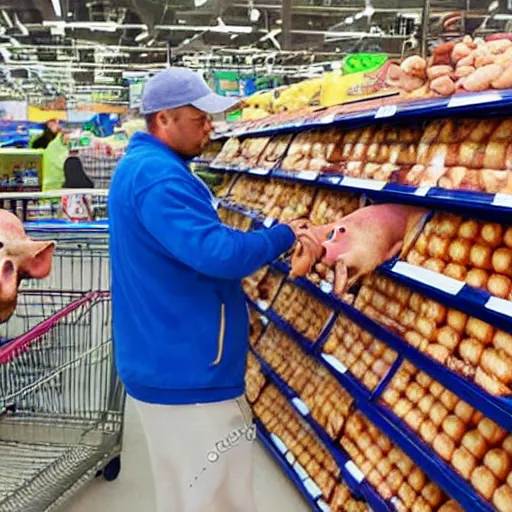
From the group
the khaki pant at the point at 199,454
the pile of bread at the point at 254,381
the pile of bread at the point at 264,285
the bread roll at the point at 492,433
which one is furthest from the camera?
the pile of bread at the point at 254,381

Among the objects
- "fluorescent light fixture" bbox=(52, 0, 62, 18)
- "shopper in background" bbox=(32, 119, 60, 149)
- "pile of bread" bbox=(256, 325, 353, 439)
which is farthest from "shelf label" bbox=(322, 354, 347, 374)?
"fluorescent light fixture" bbox=(52, 0, 62, 18)

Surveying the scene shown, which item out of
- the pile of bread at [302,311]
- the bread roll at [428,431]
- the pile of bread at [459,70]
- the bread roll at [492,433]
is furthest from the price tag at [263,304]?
the bread roll at [492,433]

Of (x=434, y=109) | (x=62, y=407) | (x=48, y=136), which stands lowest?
(x=62, y=407)

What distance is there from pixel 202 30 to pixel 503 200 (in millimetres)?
18256

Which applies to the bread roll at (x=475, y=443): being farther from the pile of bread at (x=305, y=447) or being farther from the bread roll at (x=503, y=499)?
the pile of bread at (x=305, y=447)

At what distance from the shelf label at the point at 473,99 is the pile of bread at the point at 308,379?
1571mm

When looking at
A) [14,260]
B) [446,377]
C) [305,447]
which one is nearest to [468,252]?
[446,377]

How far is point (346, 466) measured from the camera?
9.92ft

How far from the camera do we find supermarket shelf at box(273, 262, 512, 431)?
75.0 inches

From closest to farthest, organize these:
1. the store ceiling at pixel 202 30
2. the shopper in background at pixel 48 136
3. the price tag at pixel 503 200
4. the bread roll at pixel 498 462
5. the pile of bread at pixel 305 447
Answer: the price tag at pixel 503 200 < the bread roll at pixel 498 462 < the pile of bread at pixel 305 447 < the shopper in background at pixel 48 136 < the store ceiling at pixel 202 30

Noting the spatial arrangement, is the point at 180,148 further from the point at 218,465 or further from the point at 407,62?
the point at 218,465

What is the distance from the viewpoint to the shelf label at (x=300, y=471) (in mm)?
3602

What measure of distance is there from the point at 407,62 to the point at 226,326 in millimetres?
1165

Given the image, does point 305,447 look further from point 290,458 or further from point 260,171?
point 260,171
